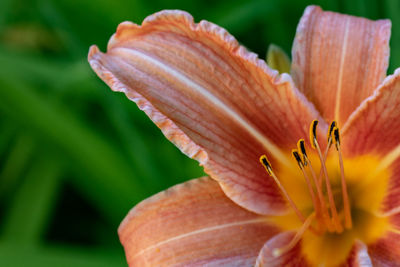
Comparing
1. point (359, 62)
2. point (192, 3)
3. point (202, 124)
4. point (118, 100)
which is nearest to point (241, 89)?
point (202, 124)

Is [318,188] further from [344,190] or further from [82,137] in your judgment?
[82,137]

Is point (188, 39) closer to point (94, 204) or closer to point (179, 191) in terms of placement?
point (179, 191)

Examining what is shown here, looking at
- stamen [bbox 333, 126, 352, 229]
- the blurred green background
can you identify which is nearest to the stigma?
stamen [bbox 333, 126, 352, 229]

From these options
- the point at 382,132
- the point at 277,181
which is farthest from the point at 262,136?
the point at 382,132

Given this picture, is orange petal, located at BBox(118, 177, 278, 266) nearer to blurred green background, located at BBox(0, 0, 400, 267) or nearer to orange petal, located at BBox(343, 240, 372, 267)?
orange petal, located at BBox(343, 240, 372, 267)

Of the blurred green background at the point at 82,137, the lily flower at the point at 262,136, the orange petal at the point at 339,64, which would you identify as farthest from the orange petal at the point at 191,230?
the blurred green background at the point at 82,137
